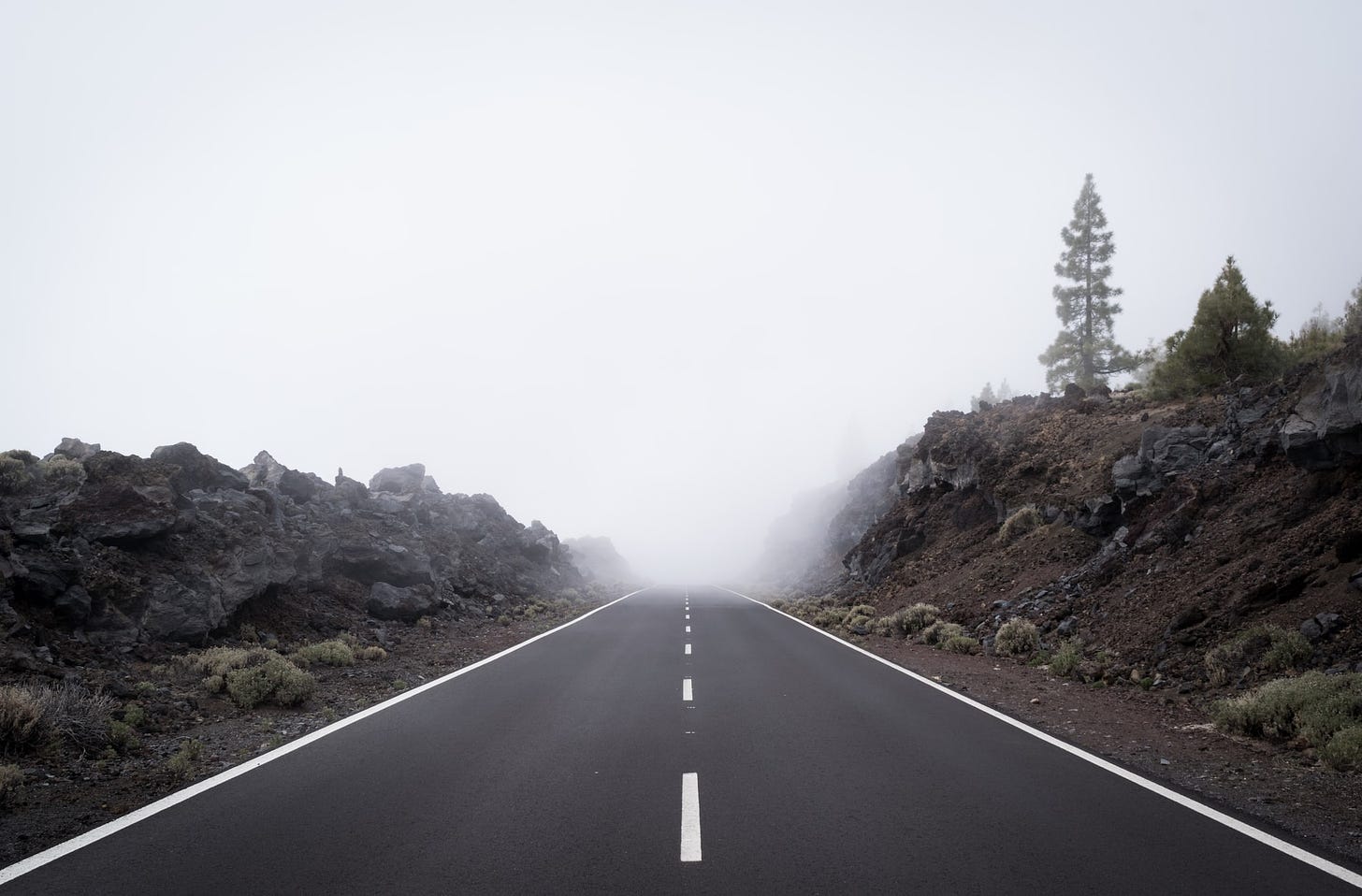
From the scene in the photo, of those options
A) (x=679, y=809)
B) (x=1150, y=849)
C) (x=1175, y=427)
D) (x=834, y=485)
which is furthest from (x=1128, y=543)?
(x=834, y=485)

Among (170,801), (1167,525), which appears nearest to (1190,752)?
(1167,525)

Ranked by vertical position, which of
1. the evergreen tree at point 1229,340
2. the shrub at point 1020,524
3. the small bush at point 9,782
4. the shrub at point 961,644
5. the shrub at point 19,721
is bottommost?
the shrub at point 961,644

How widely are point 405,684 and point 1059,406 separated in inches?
1030

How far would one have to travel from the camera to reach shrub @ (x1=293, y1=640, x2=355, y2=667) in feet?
40.1

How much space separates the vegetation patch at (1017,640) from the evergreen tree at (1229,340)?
11948mm

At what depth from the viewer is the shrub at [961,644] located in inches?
627

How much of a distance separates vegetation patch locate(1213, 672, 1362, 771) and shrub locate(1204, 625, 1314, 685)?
723 millimetres

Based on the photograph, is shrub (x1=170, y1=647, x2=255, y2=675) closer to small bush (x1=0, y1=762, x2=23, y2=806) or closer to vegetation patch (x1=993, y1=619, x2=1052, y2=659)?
small bush (x1=0, y1=762, x2=23, y2=806)

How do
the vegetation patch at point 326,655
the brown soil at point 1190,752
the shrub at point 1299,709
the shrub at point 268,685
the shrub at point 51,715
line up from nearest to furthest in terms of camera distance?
the brown soil at point 1190,752
the shrub at point 51,715
the shrub at point 1299,709
the shrub at point 268,685
the vegetation patch at point 326,655

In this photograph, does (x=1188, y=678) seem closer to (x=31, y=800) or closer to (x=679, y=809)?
(x=679, y=809)

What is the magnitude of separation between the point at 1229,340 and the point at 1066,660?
575 inches

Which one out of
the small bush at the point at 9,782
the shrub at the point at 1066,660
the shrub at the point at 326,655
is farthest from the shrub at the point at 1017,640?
the small bush at the point at 9,782

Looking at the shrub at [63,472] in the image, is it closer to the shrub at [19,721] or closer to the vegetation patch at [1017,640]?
the shrub at [19,721]

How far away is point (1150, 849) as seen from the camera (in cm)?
498
